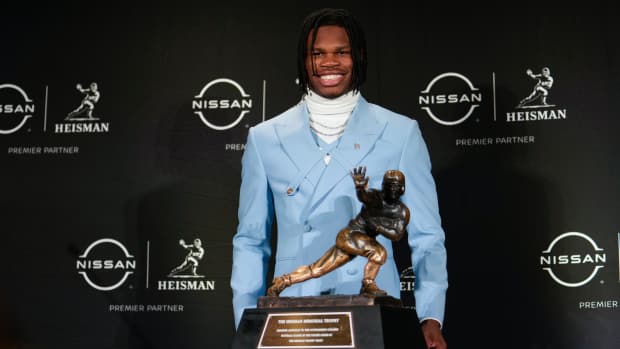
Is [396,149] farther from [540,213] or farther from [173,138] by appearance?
[173,138]

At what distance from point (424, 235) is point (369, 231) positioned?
23.9 inches

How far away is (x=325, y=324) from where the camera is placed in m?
2.23

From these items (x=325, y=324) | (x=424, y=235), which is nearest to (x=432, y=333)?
(x=424, y=235)

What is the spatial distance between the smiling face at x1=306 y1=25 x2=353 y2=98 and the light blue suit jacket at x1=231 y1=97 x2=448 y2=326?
4.6 inches

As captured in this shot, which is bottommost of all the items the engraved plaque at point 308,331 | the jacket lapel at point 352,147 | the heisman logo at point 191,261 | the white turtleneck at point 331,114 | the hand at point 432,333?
the hand at point 432,333

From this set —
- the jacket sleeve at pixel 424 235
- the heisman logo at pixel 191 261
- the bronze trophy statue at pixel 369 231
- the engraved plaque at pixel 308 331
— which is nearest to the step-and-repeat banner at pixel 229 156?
the heisman logo at pixel 191 261

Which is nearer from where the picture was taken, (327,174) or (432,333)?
(432,333)

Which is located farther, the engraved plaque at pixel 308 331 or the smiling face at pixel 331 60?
the smiling face at pixel 331 60

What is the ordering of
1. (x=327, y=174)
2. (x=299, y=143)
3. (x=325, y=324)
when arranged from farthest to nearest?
(x=299, y=143) < (x=327, y=174) < (x=325, y=324)

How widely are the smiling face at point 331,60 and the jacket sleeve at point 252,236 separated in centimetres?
34

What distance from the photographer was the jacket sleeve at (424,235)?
2816 millimetres

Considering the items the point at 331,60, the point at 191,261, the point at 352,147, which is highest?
the point at 331,60

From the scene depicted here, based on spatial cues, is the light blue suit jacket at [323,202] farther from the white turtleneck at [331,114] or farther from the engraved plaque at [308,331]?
the engraved plaque at [308,331]

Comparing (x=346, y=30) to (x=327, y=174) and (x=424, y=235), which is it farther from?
(x=424, y=235)
